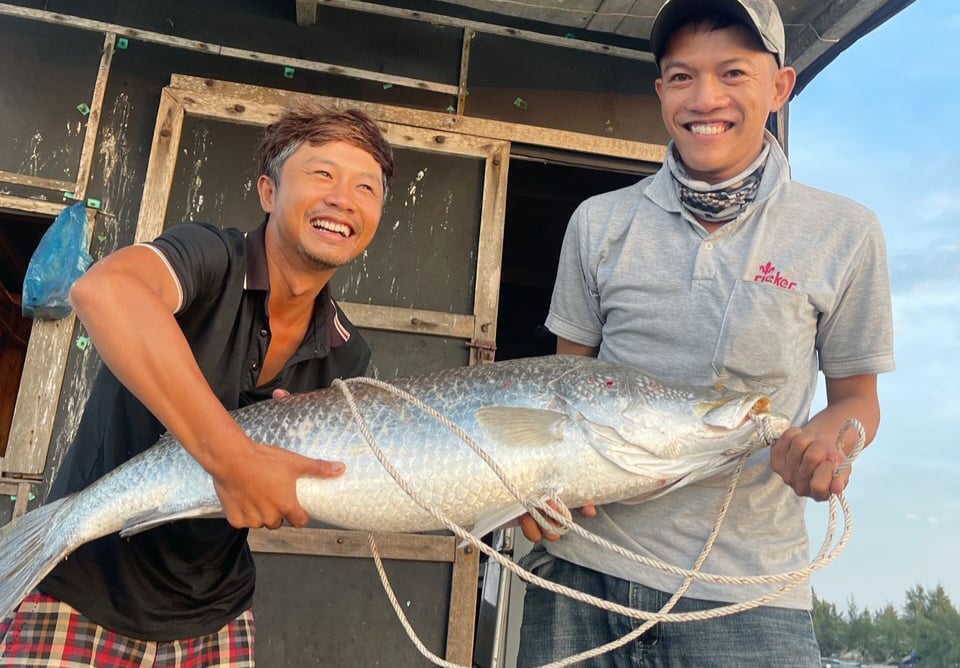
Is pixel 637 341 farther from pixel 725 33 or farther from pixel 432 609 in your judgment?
pixel 432 609

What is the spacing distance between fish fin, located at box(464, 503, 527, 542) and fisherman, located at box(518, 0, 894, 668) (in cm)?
7

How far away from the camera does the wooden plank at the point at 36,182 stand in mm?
4309

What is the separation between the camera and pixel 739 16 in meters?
2.22

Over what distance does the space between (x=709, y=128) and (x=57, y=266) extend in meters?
3.67

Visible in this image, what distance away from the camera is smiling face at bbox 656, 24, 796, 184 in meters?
2.21

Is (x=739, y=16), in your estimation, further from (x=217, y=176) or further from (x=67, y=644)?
(x=217, y=176)

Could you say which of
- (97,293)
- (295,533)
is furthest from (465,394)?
(295,533)

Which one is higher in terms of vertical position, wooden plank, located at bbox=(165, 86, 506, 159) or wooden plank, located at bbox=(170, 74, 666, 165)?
wooden plank, located at bbox=(170, 74, 666, 165)

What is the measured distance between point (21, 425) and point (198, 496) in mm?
2635

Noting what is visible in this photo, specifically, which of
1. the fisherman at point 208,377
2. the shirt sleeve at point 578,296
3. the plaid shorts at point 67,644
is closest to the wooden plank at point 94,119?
the fisherman at point 208,377

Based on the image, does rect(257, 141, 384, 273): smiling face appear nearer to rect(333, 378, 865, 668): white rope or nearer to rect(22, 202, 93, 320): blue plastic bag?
rect(333, 378, 865, 668): white rope

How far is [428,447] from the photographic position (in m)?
2.18

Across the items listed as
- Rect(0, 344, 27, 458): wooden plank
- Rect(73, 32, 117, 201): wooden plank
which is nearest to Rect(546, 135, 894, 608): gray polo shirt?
Rect(73, 32, 117, 201): wooden plank

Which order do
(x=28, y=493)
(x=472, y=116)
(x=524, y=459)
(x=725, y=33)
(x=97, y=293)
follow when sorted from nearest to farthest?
1. (x=97, y=293)
2. (x=524, y=459)
3. (x=725, y=33)
4. (x=28, y=493)
5. (x=472, y=116)
